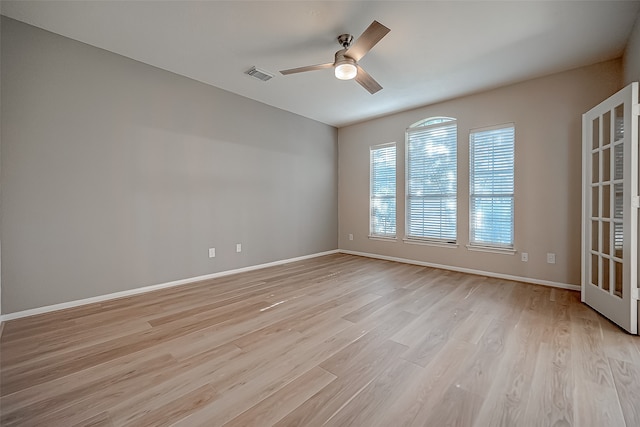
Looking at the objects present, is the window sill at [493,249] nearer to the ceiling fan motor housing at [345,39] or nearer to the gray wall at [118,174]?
the gray wall at [118,174]

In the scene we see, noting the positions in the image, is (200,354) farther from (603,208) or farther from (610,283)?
(603,208)

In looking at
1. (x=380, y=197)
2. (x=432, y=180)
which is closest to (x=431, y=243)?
(x=432, y=180)

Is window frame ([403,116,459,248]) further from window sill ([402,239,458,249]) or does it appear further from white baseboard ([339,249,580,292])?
white baseboard ([339,249,580,292])

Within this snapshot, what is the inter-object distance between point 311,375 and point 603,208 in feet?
10.7

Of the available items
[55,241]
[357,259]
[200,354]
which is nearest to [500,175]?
[357,259]

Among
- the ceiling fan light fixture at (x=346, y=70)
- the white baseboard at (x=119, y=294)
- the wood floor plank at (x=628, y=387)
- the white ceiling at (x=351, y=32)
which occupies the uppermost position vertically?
the white ceiling at (x=351, y=32)

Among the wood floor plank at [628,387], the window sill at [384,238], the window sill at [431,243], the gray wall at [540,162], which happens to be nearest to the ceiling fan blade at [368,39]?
the gray wall at [540,162]

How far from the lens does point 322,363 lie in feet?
6.00

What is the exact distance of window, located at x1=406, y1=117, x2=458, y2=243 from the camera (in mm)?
4465

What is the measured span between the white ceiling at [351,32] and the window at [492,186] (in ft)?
2.62

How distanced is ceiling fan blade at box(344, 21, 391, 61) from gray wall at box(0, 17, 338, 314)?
2380 millimetres

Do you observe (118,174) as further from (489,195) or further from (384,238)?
(489,195)

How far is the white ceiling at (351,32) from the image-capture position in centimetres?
237

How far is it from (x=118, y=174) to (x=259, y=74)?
214cm
